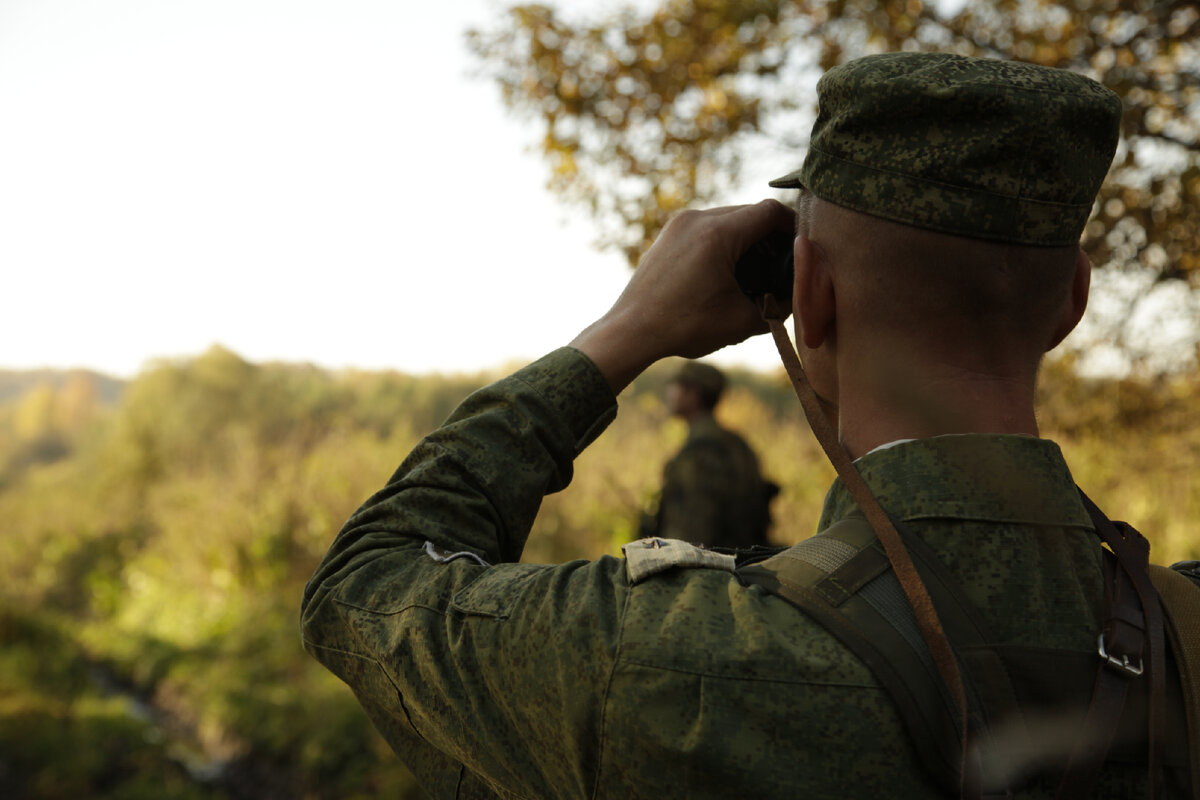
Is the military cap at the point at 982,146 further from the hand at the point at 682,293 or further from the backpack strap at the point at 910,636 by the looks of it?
the backpack strap at the point at 910,636

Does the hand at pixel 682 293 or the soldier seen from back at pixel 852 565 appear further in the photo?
the hand at pixel 682 293

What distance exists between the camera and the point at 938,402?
96 centimetres

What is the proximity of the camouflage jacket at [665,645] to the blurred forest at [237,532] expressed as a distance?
5.17m

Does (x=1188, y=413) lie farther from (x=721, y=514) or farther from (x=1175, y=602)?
(x=1175, y=602)

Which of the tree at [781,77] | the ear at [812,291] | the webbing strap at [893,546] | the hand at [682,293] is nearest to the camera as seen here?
the webbing strap at [893,546]

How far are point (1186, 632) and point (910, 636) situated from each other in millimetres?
311

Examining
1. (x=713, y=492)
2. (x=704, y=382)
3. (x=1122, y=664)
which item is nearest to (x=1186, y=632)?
(x=1122, y=664)

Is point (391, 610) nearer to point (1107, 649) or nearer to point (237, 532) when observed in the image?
point (1107, 649)

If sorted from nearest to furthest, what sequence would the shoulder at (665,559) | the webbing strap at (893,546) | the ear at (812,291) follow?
A: the webbing strap at (893,546)
the shoulder at (665,559)
the ear at (812,291)

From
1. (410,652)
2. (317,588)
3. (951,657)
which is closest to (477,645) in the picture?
(410,652)

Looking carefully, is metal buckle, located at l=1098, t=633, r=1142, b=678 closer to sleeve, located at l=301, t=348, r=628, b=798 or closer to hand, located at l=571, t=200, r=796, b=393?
sleeve, located at l=301, t=348, r=628, b=798

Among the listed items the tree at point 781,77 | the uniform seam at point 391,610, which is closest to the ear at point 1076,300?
the uniform seam at point 391,610

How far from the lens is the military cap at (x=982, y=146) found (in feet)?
2.98

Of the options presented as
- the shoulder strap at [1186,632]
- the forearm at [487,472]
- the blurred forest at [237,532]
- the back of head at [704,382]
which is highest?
the forearm at [487,472]
